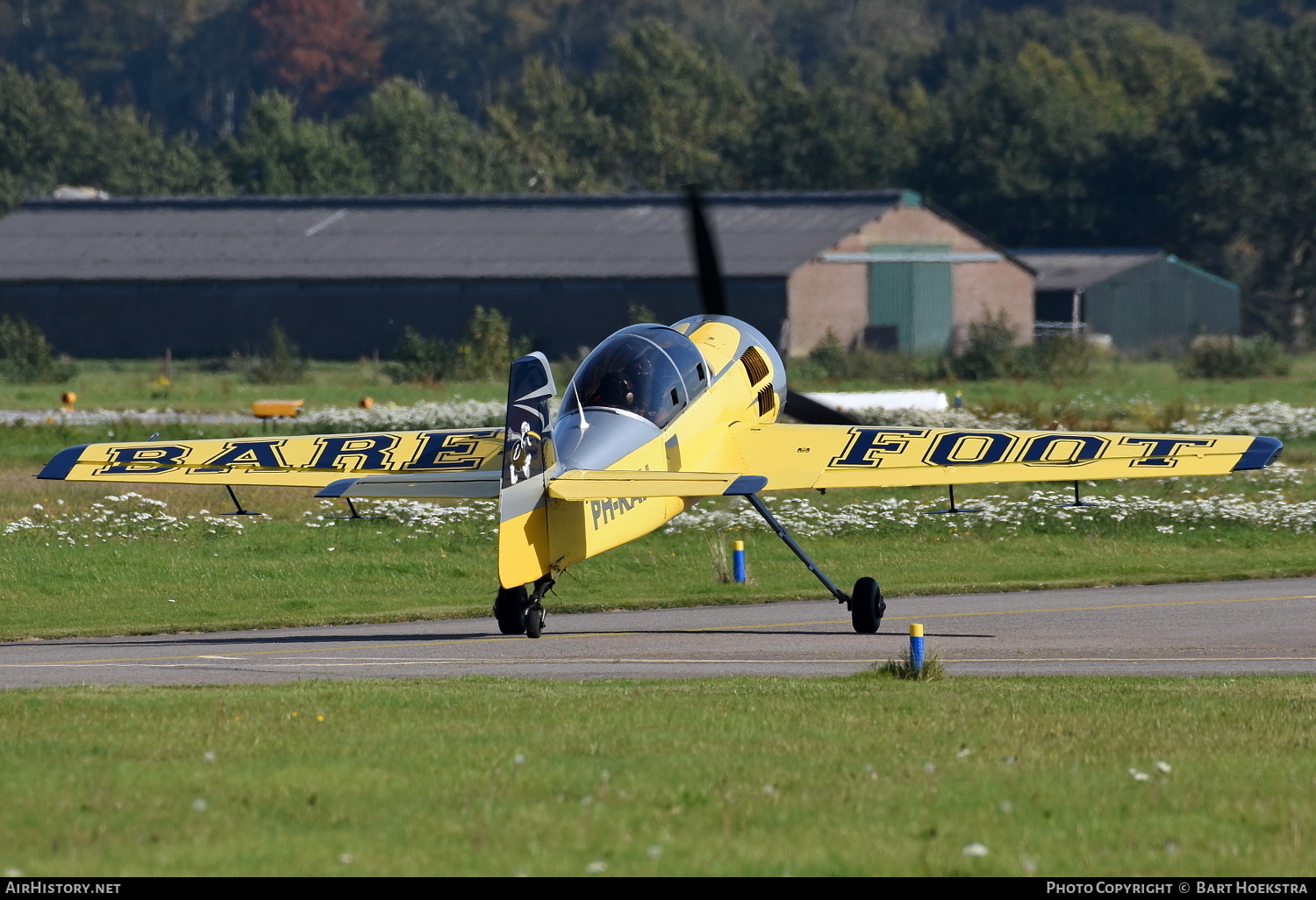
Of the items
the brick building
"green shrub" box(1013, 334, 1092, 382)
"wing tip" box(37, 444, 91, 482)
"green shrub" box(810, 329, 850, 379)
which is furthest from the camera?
the brick building

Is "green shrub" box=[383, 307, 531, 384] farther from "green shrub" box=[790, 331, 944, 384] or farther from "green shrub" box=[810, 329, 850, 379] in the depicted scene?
"green shrub" box=[810, 329, 850, 379]

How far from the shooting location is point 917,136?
10838cm

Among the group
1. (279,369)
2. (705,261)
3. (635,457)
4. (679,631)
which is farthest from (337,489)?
(279,369)

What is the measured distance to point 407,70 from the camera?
187 m

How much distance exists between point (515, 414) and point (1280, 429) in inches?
995

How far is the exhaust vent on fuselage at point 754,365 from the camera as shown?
69.7ft

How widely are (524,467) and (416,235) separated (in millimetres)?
58777

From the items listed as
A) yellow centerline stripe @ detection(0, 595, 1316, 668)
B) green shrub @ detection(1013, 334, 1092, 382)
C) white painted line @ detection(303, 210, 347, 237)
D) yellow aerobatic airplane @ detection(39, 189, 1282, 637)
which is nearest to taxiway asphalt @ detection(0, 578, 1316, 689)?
yellow centerline stripe @ detection(0, 595, 1316, 668)

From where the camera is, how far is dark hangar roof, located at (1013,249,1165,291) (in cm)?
8200

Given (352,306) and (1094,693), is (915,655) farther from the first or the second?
(352,306)

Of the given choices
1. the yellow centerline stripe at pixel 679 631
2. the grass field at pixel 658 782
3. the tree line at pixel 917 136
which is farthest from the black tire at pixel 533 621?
the tree line at pixel 917 136

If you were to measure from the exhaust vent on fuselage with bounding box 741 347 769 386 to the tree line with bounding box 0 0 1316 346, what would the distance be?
→ 7444 centimetres

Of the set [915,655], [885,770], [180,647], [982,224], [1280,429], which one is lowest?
[982,224]
